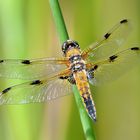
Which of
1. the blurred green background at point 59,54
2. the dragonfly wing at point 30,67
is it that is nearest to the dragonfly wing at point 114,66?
the dragonfly wing at point 30,67

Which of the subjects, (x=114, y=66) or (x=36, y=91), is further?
(x=114, y=66)

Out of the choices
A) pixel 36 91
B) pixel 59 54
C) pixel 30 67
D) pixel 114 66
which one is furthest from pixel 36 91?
pixel 59 54

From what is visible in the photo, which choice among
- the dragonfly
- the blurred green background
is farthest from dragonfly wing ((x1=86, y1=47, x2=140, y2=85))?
the blurred green background

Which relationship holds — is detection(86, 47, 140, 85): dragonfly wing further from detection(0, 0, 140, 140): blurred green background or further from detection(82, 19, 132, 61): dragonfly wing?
detection(0, 0, 140, 140): blurred green background

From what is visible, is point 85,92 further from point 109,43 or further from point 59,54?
point 59,54

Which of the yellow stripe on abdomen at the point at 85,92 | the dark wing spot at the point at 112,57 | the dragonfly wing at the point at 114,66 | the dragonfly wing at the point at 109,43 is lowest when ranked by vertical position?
the yellow stripe on abdomen at the point at 85,92

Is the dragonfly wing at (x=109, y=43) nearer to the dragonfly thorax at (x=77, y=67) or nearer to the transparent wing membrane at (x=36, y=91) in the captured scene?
the dragonfly thorax at (x=77, y=67)

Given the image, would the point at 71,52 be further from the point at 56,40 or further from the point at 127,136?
the point at 127,136
